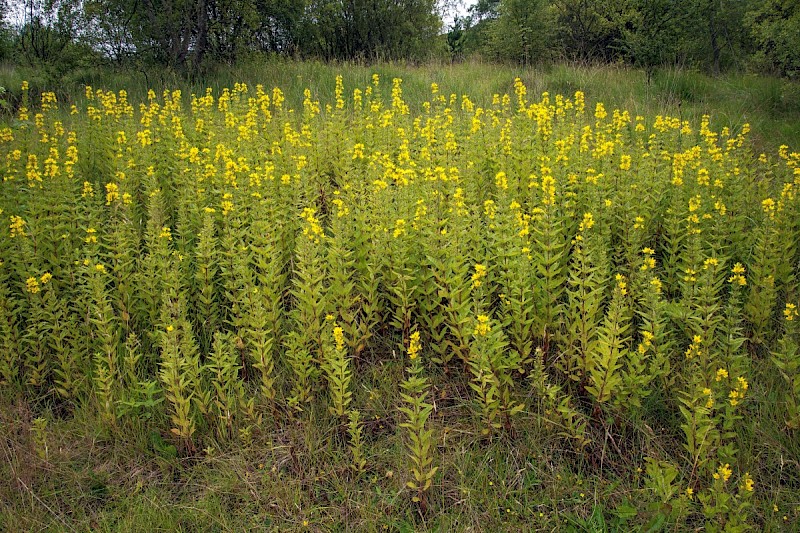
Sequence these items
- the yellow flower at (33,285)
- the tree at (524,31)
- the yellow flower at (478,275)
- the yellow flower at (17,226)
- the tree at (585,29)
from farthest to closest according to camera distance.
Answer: the tree at (524,31), the tree at (585,29), the yellow flower at (17,226), the yellow flower at (33,285), the yellow flower at (478,275)

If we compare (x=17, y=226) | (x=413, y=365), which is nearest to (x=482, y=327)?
(x=413, y=365)

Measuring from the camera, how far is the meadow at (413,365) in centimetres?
281

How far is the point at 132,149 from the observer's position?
5352 mm

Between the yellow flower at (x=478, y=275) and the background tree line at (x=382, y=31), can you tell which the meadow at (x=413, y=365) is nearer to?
the yellow flower at (x=478, y=275)

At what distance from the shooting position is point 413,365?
3098 millimetres

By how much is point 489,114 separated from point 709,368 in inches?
142

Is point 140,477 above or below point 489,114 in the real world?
below

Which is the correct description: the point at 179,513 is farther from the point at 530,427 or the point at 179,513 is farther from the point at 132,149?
the point at 132,149

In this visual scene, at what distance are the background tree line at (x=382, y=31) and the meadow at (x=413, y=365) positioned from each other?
8.30 m

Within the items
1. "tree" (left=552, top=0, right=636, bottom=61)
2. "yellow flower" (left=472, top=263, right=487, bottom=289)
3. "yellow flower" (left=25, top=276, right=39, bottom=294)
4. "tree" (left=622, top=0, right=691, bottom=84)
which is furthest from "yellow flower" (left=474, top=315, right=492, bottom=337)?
"tree" (left=552, top=0, right=636, bottom=61)

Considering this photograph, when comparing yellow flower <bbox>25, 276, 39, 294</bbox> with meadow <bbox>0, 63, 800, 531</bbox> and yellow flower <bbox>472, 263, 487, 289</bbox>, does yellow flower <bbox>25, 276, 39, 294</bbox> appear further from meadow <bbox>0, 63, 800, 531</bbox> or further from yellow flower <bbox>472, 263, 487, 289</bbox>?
yellow flower <bbox>472, 263, 487, 289</bbox>

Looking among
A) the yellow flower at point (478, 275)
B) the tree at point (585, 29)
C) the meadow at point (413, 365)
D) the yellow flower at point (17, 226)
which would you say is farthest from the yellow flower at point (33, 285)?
the tree at point (585, 29)

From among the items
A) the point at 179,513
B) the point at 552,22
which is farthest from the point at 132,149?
the point at 552,22

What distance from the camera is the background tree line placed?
11.8 m
